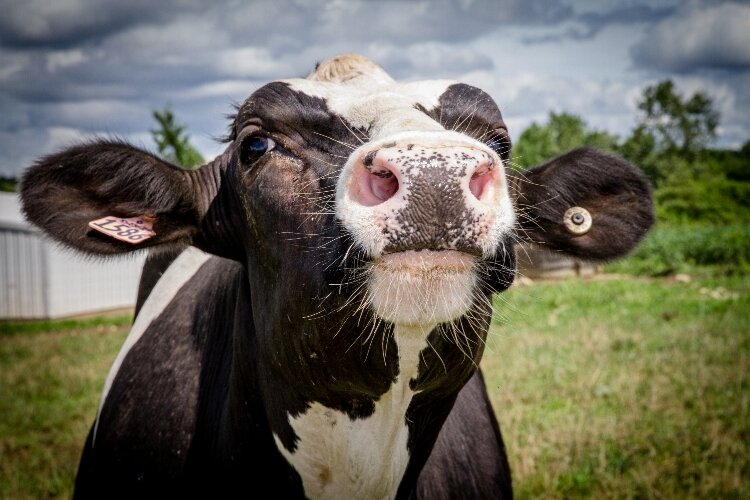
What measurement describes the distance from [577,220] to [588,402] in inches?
187

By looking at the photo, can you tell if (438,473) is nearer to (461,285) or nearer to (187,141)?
(461,285)

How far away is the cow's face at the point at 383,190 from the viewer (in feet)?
5.24

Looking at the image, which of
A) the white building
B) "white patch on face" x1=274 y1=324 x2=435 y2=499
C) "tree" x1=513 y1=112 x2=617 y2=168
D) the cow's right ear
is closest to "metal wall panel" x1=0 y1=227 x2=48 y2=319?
the white building

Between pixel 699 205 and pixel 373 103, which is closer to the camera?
pixel 373 103

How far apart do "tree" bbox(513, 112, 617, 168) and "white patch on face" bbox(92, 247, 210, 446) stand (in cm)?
6212

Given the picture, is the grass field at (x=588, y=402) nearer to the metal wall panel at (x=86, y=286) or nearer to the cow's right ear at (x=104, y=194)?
the cow's right ear at (x=104, y=194)

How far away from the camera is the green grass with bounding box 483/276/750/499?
4891 mm

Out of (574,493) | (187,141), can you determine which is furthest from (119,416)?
(187,141)

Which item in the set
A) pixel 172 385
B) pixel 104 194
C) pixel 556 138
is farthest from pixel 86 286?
pixel 556 138

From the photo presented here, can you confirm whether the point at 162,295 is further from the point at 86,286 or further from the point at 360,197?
the point at 86,286

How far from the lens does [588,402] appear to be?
7.00 metres

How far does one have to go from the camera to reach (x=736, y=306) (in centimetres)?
1280

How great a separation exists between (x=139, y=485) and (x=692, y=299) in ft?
46.6

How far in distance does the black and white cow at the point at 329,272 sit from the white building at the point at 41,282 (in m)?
17.8
